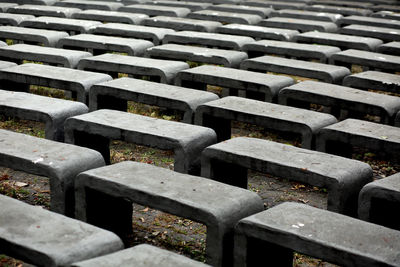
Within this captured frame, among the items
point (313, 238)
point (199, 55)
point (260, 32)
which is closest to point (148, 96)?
point (199, 55)

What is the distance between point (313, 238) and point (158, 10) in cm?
840

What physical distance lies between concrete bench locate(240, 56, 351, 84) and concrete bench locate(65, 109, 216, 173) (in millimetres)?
2436

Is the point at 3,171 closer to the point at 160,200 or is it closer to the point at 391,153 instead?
the point at 160,200

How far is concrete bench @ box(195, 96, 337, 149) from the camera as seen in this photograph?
5.42m

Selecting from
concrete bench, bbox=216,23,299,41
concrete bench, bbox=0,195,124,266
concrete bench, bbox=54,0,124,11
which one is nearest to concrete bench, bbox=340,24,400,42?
concrete bench, bbox=216,23,299,41

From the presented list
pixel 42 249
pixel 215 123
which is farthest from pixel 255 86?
pixel 42 249

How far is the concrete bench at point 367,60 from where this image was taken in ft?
25.1

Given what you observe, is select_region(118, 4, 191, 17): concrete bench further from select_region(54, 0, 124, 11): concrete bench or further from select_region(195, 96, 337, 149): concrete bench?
select_region(195, 96, 337, 149): concrete bench

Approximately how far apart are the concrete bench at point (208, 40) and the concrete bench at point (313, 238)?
4.93 meters

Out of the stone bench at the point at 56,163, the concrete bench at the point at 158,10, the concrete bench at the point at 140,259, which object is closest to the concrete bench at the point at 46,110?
the stone bench at the point at 56,163

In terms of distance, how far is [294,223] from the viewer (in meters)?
3.61

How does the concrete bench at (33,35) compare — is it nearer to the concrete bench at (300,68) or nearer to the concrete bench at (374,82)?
the concrete bench at (300,68)

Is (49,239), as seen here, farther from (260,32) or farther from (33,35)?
(260,32)

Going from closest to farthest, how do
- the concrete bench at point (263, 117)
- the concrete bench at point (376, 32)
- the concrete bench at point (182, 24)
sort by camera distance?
1. the concrete bench at point (263, 117)
2. the concrete bench at point (376, 32)
3. the concrete bench at point (182, 24)
